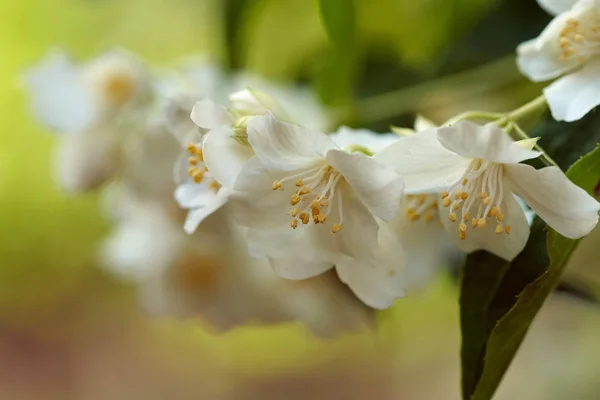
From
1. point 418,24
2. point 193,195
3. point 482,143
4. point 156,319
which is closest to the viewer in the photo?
Answer: point 482,143

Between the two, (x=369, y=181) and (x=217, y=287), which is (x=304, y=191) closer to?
(x=369, y=181)

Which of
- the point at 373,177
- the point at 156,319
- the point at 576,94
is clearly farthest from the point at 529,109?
the point at 156,319

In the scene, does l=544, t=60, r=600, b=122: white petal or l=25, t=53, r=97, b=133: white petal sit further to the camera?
l=25, t=53, r=97, b=133: white petal

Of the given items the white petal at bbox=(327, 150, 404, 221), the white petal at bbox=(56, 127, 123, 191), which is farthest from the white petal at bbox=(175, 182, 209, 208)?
the white petal at bbox=(56, 127, 123, 191)

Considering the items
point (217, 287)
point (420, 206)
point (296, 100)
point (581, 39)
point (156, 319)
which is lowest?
point (156, 319)

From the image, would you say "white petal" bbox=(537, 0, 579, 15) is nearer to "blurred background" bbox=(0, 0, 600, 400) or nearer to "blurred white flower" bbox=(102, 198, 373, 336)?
"blurred white flower" bbox=(102, 198, 373, 336)
